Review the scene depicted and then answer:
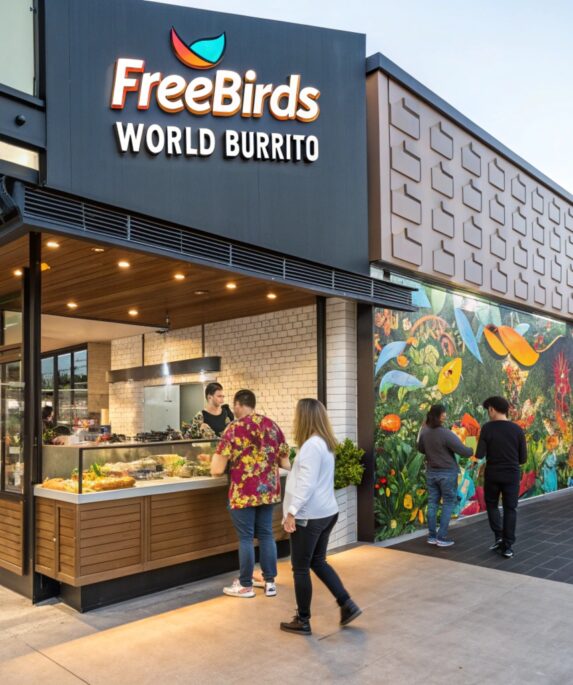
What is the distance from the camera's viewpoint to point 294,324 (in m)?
8.33

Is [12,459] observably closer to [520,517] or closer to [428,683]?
[428,683]

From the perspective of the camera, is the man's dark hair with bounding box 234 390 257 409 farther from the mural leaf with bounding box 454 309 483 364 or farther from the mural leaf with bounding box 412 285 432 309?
the mural leaf with bounding box 454 309 483 364

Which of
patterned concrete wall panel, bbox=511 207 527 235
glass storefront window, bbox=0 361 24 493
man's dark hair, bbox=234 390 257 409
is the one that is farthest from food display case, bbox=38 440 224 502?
patterned concrete wall panel, bbox=511 207 527 235

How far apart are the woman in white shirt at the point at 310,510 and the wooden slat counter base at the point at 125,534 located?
1543 millimetres

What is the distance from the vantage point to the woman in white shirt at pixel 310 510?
14.2ft

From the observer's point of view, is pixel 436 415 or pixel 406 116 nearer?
pixel 436 415

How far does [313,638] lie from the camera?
174 inches

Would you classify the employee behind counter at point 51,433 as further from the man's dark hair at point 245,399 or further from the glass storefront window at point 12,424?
the man's dark hair at point 245,399

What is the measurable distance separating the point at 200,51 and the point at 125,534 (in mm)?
4634

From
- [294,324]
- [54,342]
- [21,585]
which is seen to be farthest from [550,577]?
[54,342]

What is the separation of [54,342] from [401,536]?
8802mm

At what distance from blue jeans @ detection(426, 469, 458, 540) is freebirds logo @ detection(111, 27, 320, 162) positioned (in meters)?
4.06

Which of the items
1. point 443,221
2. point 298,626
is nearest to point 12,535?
point 298,626

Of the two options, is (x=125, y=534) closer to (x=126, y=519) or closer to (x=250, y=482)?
(x=126, y=519)
